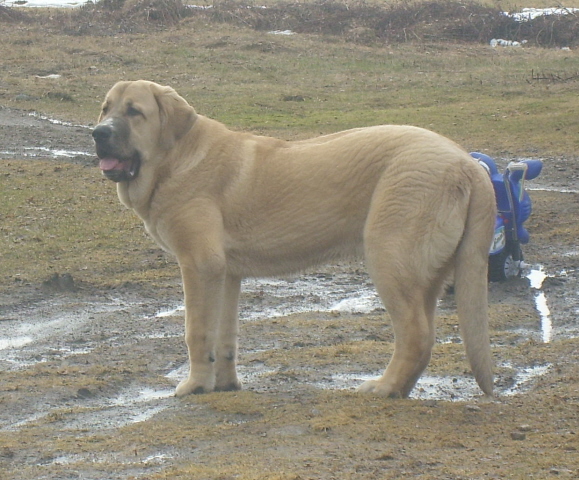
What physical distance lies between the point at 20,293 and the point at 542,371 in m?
4.50

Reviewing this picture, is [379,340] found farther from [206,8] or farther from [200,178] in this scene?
[206,8]

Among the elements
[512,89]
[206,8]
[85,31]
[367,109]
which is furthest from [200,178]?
[206,8]

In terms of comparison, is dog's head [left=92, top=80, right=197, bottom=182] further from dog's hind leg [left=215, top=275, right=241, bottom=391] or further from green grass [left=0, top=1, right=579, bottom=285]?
green grass [left=0, top=1, right=579, bottom=285]

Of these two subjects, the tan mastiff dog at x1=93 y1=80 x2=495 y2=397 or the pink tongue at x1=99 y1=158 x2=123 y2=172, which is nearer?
the tan mastiff dog at x1=93 y1=80 x2=495 y2=397

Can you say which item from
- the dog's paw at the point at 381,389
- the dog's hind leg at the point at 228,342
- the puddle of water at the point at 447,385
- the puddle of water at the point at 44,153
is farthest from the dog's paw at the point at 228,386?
the puddle of water at the point at 44,153

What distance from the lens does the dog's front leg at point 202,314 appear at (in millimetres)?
5766

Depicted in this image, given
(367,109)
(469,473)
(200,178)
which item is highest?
(200,178)

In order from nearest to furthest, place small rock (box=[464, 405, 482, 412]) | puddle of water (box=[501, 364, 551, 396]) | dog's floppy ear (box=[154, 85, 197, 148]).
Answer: small rock (box=[464, 405, 482, 412]), puddle of water (box=[501, 364, 551, 396]), dog's floppy ear (box=[154, 85, 197, 148])

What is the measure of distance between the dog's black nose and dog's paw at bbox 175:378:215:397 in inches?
56.7

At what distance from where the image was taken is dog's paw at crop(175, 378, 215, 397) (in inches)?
230

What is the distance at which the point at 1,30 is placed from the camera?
2856 cm

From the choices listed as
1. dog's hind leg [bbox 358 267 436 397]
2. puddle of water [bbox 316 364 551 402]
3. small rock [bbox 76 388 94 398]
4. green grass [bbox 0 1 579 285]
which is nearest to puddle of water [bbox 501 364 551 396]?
puddle of water [bbox 316 364 551 402]

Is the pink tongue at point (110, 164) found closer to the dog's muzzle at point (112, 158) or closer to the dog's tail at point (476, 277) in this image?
the dog's muzzle at point (112, 158)

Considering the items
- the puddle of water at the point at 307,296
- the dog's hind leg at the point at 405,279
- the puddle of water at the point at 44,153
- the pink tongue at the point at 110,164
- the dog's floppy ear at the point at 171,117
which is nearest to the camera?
the dog's hind leg at the point at 405,279
